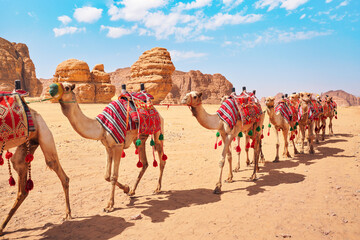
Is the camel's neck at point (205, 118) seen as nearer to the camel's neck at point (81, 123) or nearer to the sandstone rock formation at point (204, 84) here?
the camel's neck at point (81, 123)

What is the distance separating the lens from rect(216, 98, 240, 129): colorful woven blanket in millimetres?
5605

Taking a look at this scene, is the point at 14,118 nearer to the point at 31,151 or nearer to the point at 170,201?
the point at 31,151

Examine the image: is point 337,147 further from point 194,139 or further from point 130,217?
point 130,217

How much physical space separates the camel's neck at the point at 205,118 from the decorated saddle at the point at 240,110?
21cm

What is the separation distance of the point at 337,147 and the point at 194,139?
22.7 ft

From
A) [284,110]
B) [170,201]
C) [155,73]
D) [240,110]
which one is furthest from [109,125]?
[155,73]

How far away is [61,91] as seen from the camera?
3.57 metres

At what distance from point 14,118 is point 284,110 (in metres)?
8.54

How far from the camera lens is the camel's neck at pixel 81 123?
3762 mm

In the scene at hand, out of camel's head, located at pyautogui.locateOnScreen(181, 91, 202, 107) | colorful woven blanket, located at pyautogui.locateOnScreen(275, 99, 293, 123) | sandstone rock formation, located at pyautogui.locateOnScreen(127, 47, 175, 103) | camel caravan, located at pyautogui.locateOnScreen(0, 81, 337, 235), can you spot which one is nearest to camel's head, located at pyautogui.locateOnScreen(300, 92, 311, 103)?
colorful woven blanket, located at pyautogui.locateOnScreen(275, 99, 293, 123)

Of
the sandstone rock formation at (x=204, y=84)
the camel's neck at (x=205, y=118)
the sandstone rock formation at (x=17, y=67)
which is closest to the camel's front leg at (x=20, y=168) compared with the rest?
the camel's neck at (x=205, y=118)

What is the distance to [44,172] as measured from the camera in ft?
22.4

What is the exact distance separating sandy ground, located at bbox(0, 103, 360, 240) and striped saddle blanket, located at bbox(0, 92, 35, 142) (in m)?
1.70

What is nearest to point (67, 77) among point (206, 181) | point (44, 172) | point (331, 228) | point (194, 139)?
point (194, 139)
